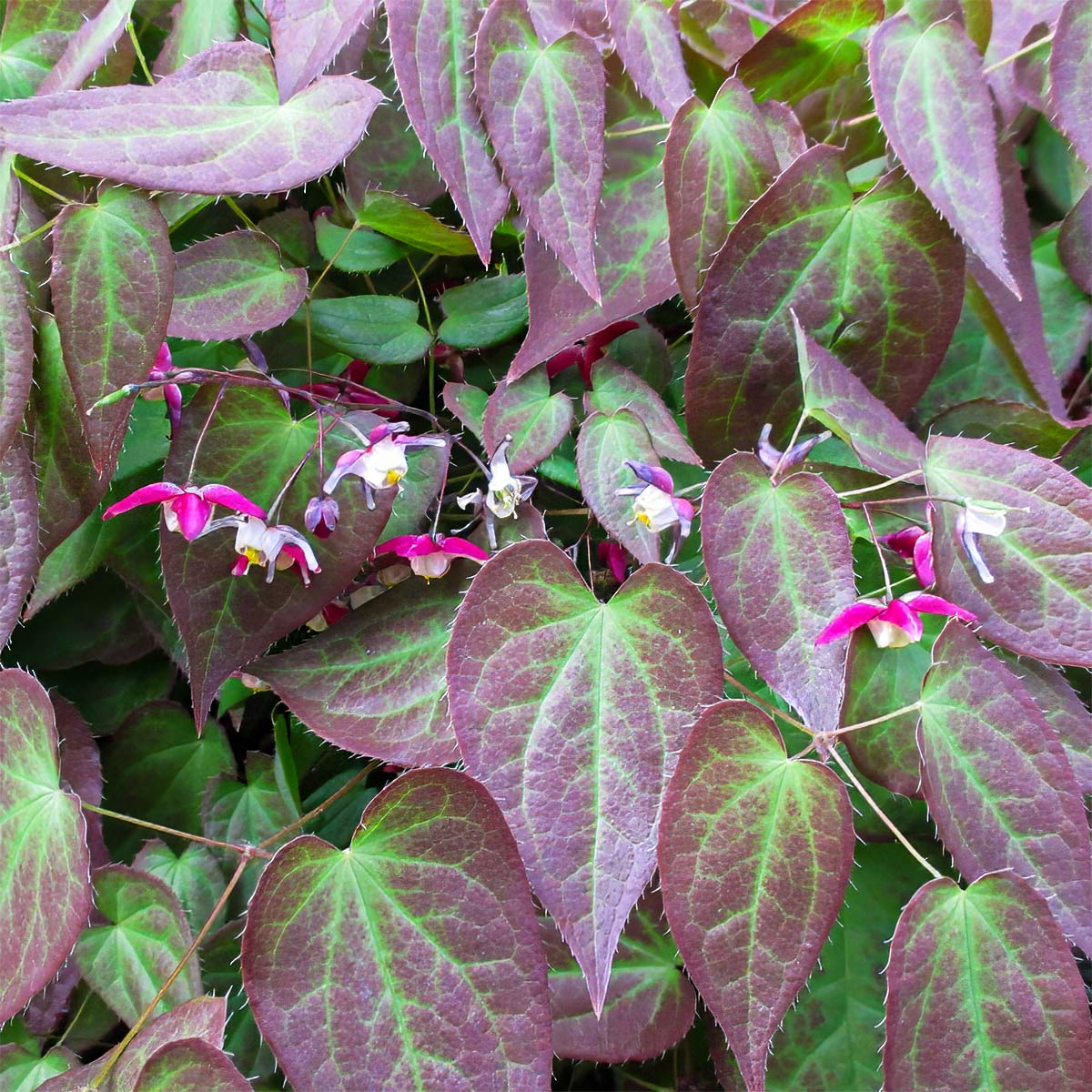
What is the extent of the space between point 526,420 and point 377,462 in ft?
0.37

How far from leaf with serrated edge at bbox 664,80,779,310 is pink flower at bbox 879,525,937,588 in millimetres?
208

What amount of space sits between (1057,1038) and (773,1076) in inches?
9.3

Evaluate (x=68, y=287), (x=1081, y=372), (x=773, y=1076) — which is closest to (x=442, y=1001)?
(x=773, y=1076)

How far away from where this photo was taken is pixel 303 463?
558 mm

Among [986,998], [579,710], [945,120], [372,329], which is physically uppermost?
[945,120]

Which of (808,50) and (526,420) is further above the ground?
(808,50)

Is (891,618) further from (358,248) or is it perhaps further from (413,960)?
(358,248)

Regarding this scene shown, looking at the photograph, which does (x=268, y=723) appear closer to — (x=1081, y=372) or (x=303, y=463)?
(x=303, y=463)

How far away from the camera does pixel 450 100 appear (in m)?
0.54

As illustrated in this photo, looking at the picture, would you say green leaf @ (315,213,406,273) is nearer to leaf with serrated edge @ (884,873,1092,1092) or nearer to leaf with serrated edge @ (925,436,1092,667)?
leaf with serrated edge @ (925,436,1092,667)

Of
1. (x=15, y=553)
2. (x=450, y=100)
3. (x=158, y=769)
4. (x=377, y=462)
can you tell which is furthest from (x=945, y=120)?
(x=158, y=769)

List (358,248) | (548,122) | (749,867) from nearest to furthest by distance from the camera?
(749,867) → (548,122) → (358,248)

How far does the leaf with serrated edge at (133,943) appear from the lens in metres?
0.58

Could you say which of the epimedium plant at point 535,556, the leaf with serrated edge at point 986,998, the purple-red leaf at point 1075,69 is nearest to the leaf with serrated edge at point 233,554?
the epimedium plant at point 535,556
